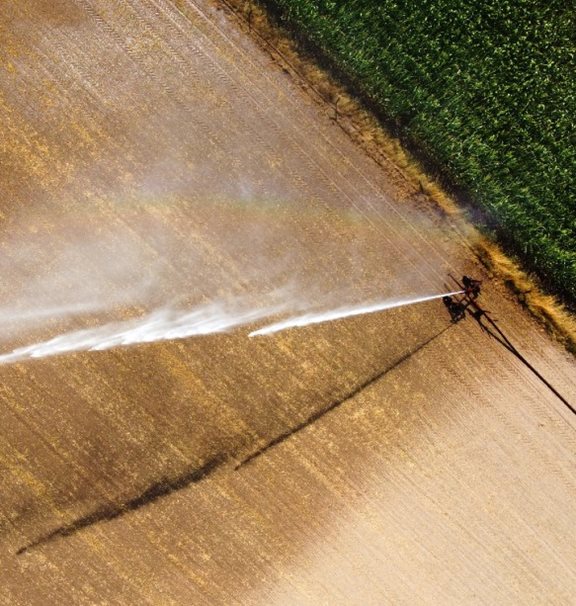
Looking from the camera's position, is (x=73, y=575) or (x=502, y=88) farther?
(x=73, y=575)

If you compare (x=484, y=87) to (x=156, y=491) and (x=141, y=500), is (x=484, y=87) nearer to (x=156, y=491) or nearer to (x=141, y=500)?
(x=156, y=491)

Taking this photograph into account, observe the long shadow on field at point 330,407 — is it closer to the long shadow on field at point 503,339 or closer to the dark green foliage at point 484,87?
the long shadow on field at point 503,339

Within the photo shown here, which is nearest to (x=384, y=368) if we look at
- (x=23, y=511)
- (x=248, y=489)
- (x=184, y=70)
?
(x=248, y=489)

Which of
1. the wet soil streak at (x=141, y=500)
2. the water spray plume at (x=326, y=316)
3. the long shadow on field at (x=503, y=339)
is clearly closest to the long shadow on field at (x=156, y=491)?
the wet soil streak at (x=141, y=500)

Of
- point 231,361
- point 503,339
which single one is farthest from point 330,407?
point 503,339

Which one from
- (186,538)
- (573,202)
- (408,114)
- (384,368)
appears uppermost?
(573,202)

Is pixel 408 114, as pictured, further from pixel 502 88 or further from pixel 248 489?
pixel 248 489

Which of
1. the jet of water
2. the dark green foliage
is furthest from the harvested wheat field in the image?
the dark green foliage
